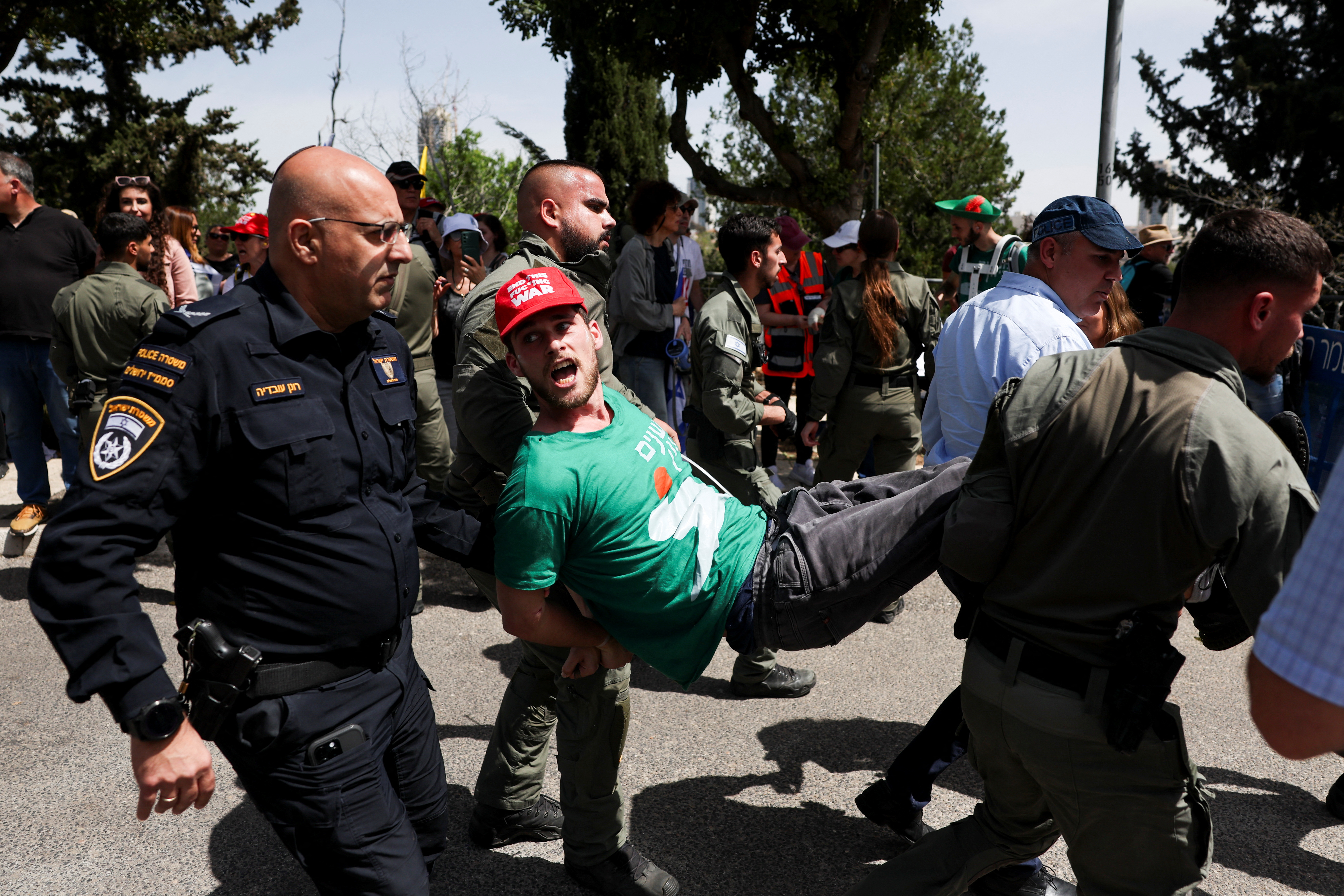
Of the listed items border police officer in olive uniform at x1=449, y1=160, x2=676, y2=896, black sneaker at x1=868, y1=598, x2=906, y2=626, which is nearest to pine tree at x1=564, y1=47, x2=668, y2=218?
black sneaker at x1=868, y1=598, x2=906, y2=626

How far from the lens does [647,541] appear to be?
7.25 ft

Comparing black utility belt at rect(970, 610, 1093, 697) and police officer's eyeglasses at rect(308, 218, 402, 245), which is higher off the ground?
police officer's eyeglasses at rect(308, 218, 402, 245)

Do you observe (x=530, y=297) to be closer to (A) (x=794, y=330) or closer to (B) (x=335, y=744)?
(B) (x=335, y=744)

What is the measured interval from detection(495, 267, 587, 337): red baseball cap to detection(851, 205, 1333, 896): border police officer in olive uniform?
3.54ft

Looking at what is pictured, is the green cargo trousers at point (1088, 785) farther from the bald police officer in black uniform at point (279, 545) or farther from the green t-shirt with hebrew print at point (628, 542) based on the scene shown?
the bald police officer in black uniform at point (279, 545)

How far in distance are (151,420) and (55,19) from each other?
24.5 metres

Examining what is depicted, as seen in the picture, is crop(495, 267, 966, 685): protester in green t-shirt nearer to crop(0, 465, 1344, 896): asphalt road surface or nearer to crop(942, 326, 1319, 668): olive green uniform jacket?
crop(942, 326, 1319, 668): olive green uniform jacket

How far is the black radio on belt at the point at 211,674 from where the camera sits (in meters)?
1.81

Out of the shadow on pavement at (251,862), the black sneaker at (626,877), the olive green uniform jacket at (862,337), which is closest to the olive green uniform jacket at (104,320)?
the shadow on pavement at (251,862)

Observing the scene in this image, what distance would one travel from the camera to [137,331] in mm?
5480

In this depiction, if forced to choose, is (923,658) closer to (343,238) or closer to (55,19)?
(343,238)

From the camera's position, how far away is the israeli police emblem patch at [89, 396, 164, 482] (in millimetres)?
1710

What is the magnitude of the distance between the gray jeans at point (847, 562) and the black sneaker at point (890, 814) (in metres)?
1.11

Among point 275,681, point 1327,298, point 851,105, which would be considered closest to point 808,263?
point 1327,298
